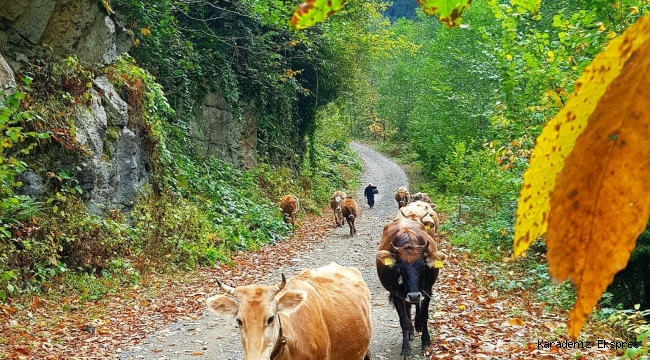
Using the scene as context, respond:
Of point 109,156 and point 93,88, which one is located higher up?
point 93,88

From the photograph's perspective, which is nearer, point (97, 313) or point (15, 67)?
point (97, 313)

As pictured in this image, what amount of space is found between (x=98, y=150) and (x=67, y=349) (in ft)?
18.4

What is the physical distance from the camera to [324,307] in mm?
5078

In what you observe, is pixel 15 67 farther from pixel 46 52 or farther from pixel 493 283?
pixel 493 283

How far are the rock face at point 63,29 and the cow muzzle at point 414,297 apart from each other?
8652 mm

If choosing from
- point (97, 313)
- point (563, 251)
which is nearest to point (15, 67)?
point (97, 313)

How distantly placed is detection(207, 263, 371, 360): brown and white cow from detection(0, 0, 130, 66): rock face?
27.3 feet

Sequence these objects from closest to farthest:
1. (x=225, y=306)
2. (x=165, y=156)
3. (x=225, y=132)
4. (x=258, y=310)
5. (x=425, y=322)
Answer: (x=258, y=310)
(x=225, y=306)
(x=425, y=322)
(x=165, y=156)
(x=225, y=132)

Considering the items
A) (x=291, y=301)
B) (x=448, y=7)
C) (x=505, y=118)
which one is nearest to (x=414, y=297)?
(x=291, y=301)

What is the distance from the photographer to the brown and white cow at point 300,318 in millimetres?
4355

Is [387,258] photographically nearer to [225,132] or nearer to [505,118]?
[505,118]

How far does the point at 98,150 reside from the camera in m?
11.5

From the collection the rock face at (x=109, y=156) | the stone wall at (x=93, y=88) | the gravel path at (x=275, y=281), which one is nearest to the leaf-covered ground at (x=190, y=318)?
the gravel path at (x=275, y=281)

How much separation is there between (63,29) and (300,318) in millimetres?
9521
